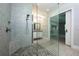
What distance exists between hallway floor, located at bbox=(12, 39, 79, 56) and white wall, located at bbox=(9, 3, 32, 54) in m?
0.16

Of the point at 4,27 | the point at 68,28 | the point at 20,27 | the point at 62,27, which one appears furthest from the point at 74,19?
the point at 4,27

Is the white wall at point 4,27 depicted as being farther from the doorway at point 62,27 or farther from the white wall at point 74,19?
the doorway at point 62,27

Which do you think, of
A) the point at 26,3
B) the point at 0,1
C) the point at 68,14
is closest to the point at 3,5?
the point at 0,1

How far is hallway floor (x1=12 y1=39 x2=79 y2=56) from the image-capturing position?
236cm

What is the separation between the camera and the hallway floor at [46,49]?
2.36 meters

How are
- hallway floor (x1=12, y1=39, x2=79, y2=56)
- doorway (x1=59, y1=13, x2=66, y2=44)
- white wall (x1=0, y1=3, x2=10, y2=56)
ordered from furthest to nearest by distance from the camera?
1. doorway (x1=59, y1=13, x2=66, y2=44)
2. hallway floor (x1=12, y1=39, x2=79, y2=56)
3. white wall (x1=0, y1=3, x2=10, y2=56)

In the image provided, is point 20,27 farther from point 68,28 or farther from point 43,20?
point 68,28

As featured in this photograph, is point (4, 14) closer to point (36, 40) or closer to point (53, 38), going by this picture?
point (36, 40)

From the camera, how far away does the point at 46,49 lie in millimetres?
2477

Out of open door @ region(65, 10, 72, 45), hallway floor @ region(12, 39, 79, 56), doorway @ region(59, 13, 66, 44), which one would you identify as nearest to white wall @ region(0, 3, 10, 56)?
hallway floor @ region(12, 39, 79, 56)

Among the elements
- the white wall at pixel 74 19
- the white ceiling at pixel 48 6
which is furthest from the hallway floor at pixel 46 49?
the white ceiling at pixel 48 6

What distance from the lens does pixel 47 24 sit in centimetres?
250

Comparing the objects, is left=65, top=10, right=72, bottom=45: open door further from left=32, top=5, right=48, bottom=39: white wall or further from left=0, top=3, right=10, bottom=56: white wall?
left=0, top=3, right=10, bottom=56: white wall

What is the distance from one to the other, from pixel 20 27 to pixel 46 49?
3.15 ft
